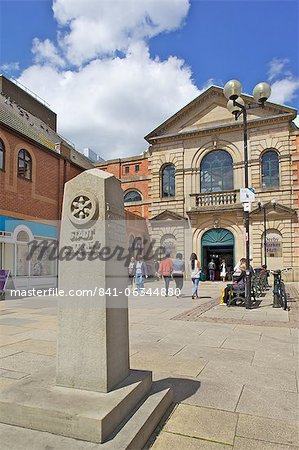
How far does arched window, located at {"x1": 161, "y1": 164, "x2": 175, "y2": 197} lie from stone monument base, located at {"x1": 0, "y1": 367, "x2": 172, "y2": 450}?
28.1 meters

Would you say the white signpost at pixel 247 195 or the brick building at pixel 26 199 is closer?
the white signpost at pixel 247 195

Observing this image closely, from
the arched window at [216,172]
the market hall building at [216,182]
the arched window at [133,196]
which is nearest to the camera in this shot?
the market hall building at [216,182]

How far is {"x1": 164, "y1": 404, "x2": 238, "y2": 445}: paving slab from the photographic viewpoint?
3117mm

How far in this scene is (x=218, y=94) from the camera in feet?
97.7

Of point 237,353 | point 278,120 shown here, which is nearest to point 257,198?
point 278,120

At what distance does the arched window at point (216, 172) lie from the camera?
95.9 ft

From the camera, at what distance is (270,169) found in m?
27.8

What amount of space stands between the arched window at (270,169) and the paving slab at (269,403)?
2538cm

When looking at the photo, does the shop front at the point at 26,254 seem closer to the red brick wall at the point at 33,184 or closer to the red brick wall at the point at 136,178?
the red brick wall at the point at 33,184

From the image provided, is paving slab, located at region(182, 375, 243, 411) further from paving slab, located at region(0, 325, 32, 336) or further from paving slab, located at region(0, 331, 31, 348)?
paving slab, located at region(0, 325, 32, 336)

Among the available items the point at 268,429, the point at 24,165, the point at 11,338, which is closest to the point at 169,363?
the point at 268,429

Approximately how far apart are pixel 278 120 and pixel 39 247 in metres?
20.4

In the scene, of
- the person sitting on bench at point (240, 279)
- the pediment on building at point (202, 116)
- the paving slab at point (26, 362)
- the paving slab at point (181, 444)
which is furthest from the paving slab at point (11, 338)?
the pediment on building at point (202, 116)

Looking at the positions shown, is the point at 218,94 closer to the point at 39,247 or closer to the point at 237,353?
the point at 39,247
